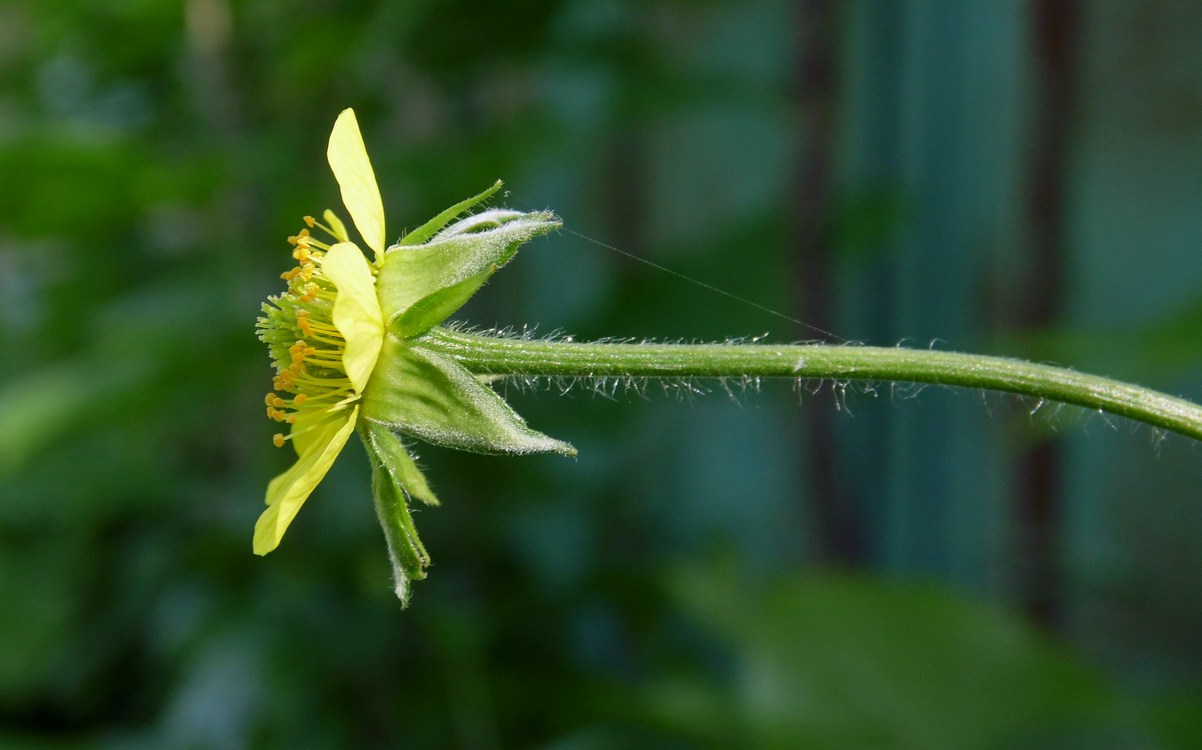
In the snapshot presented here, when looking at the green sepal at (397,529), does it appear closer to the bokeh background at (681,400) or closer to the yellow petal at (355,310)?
the yellow petal at (355,310)

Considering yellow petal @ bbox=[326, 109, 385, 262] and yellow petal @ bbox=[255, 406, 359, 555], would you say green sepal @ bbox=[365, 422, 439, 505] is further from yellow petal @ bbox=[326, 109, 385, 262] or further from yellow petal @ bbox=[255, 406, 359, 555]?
yellow petal @ bbox=[326, 109, 385, 262]

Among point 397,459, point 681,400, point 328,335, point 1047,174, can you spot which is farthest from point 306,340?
point 1047,174

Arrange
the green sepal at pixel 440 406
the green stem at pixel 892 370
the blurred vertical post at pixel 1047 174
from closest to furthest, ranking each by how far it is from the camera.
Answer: the green stem at pixel 892 370
the green sepal at pixel 440 406
the blurred vertical post at pixel 1047 174

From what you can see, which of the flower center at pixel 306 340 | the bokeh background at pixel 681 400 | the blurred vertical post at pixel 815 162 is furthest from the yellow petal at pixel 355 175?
the blurred vertical post at pixel 815 162

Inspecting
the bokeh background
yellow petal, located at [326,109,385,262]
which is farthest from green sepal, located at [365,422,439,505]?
the bokeh background

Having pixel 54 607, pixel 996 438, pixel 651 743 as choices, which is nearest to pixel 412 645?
pixel 651 743

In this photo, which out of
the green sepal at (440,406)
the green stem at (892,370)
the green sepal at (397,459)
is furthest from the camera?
the green sepal at (397,459)

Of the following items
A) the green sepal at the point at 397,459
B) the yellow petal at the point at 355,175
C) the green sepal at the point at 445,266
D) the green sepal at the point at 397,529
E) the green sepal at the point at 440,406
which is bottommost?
the green sepal at the point at 397,529

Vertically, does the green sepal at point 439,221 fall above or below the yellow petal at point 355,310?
above
